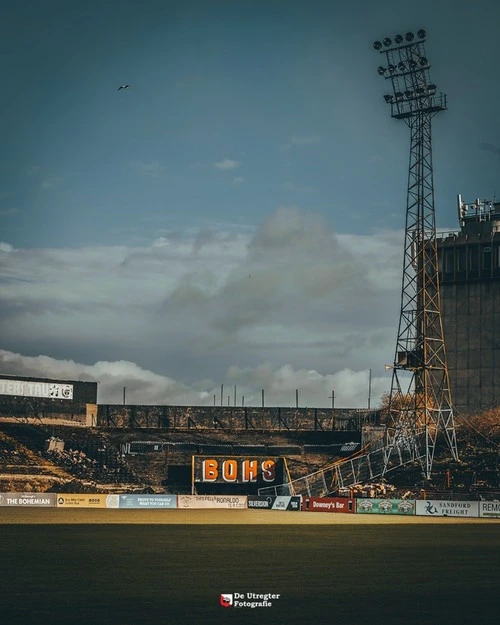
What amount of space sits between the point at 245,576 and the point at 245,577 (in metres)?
0.29

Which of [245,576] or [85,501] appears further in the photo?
[85,501]

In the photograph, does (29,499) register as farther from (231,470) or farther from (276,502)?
(231,470)

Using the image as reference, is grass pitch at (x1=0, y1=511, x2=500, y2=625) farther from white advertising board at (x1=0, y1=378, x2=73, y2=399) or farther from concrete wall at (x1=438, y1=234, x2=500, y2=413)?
white advertising board at (x1=0, y1=378, x2=73, y2=399)

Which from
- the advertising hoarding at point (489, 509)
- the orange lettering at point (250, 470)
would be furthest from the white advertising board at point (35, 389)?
the advertising hoarding at point (489, 509)

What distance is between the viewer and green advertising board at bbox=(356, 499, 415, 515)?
7225cm

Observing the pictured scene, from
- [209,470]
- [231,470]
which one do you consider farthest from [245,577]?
[231,470]

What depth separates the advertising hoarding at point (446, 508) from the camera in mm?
69750

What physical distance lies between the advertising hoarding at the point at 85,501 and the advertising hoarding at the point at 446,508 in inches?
963

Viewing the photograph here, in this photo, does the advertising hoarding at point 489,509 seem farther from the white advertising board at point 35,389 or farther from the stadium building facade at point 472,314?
the white advertising board at point 35,389

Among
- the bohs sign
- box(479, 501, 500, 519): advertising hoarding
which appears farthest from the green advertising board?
the bohs sign

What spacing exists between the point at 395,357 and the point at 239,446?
18701 mm

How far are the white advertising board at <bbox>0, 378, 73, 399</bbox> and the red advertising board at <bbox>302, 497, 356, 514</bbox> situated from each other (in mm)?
39567

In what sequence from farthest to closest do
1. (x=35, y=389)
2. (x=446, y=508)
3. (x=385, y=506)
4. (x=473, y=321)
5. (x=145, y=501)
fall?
(x=35, y=389), (x=473, y=321), (x=145, y=501), (x=385, y=506), (x=446, y=508)

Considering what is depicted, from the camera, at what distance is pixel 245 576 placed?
27.8 metres
